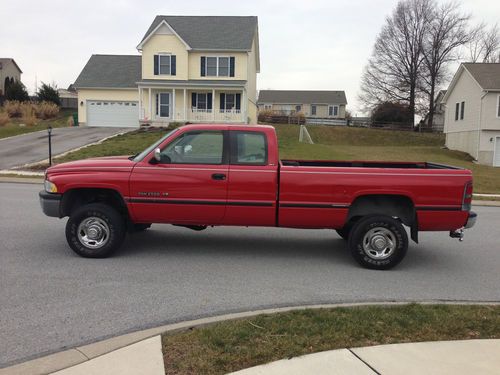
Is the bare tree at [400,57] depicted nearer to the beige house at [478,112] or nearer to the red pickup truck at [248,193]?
the beige house at [478,112]

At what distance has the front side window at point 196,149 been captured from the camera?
6.75m

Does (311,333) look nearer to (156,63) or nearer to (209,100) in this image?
(209,100)

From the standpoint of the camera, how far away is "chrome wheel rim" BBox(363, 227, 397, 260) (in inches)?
261

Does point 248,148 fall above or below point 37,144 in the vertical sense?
above

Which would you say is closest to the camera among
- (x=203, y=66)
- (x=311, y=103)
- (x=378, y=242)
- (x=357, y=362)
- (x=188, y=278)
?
(x=357, y=362)

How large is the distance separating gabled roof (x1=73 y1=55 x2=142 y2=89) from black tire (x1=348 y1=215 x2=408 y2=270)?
120ft

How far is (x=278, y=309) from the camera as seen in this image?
193 inches

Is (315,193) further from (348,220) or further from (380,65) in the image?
(380,65)

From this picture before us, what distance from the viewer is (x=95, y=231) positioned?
22.4ft

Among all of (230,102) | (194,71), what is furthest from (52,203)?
(194,71)

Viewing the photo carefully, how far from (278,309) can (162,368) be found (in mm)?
1618

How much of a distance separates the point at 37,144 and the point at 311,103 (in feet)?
183

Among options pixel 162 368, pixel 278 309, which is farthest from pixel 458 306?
pixel 162 368

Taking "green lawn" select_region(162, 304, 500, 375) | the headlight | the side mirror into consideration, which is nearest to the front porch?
the headlight
